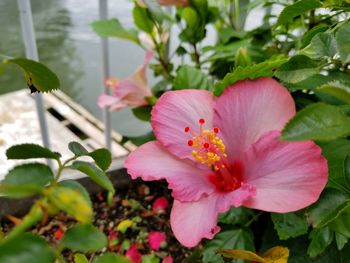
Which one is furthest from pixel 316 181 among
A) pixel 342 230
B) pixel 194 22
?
pixel 194 22

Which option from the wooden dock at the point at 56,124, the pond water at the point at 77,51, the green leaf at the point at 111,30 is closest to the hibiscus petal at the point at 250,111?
the green leaf at the point at 111,30

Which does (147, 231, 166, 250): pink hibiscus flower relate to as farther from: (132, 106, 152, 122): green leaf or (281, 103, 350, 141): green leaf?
(281, 103, 350, 141): green leaf

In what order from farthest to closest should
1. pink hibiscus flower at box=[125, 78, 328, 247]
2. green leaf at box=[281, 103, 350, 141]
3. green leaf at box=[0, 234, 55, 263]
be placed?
pink hibiscus flower at box=[125, 78, 328, 247]
green leaf at box=[281, 103, 350, 141]
green leaf at box=[0, 234, 55, 263]

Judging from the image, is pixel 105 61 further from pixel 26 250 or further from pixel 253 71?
pixel 26 250

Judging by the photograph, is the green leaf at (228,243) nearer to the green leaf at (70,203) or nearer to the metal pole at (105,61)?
the green leaf at (70,203)

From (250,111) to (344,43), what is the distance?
0.44 feet

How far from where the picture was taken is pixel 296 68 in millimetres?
476

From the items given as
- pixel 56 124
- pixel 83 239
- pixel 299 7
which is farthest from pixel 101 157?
pixel 56 124

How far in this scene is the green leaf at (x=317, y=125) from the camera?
344 mm

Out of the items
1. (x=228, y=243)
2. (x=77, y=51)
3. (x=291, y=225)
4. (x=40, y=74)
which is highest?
(x=40, y=74)

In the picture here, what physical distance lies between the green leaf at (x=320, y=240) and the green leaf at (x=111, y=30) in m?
0.69

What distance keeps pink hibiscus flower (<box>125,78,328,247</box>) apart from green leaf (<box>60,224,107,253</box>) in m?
0.18

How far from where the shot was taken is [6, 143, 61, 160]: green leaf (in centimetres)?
35

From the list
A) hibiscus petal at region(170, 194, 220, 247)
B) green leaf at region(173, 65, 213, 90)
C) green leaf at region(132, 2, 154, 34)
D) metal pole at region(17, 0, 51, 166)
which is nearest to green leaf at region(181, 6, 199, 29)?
green leaf at region(132, 2, 154, 34)
